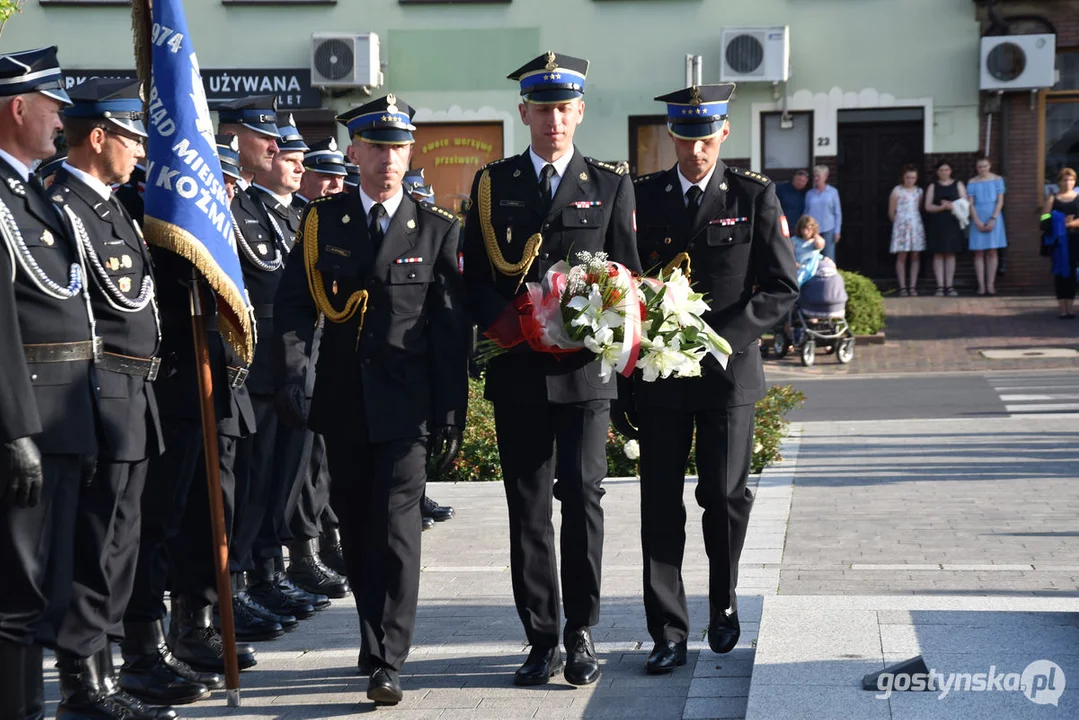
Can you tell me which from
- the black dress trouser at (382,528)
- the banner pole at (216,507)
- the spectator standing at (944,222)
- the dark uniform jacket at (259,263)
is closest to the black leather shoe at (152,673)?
the banner pole at (216,507)

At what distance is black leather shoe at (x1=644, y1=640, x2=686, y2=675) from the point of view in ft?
20.3

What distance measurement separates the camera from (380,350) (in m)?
6.22

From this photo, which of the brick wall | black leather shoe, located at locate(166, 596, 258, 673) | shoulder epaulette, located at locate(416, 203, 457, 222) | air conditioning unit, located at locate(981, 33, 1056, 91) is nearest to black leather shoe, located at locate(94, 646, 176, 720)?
black leather shoe, located at locate(166, 596, 258, 673)

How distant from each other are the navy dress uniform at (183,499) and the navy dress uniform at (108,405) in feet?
1.35

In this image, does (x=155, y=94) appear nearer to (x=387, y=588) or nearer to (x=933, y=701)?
(x=387, y=588)

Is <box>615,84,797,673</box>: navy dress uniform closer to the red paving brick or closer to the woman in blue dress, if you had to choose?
the red paving brick

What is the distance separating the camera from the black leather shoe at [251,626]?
7086mm

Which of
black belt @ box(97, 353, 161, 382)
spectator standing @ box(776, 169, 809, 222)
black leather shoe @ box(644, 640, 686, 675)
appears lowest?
black leather shoe @ box(644, 640, 686, 675)

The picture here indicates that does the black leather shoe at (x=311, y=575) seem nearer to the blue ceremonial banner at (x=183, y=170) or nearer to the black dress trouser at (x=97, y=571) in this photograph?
the blue ceremonial banner at (x=183, y=170)

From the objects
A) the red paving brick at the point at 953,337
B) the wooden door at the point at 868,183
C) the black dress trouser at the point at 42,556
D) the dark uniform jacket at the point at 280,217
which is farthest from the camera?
the wooden door at the point at 868,183

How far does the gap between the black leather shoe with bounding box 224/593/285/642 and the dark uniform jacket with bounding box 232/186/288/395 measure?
3.47 ft

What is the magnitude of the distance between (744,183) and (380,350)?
5.46 feet

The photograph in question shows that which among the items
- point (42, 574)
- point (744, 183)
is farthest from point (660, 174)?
point (42, 574)

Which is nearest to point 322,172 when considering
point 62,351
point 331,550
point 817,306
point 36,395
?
point 331,550
